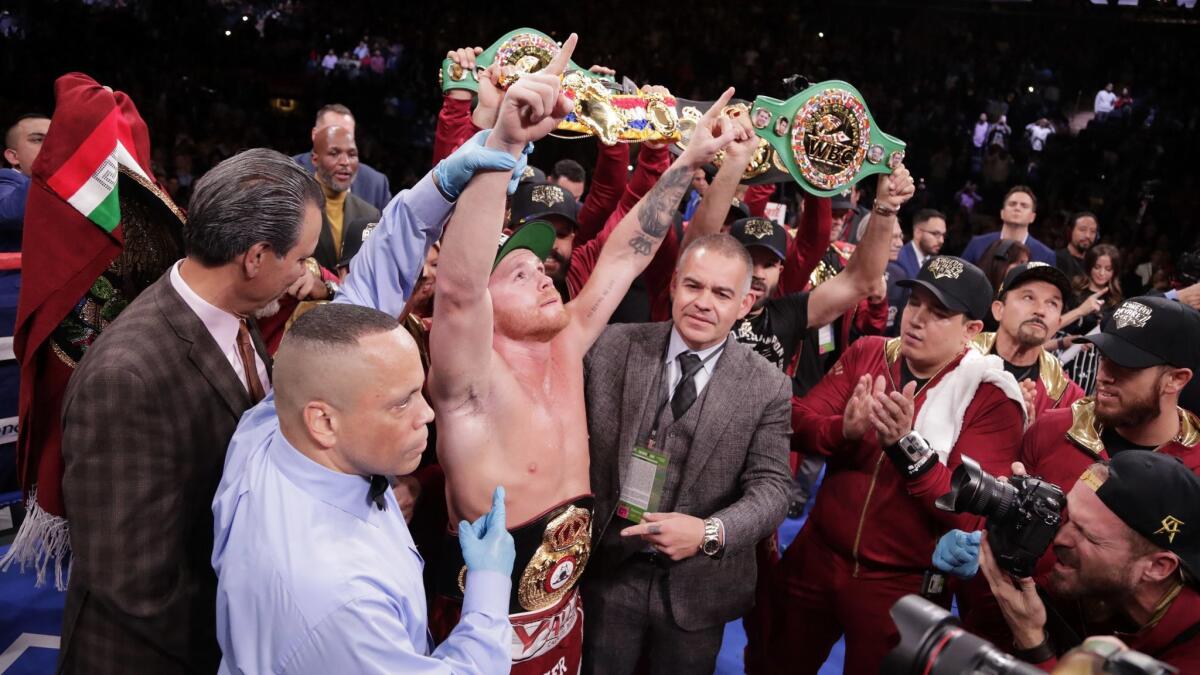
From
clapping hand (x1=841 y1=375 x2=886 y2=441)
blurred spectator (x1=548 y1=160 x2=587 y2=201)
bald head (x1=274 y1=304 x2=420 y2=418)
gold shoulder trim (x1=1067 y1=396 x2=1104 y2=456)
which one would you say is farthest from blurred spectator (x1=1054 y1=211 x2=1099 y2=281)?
bald head (x1=274 y1=304 x2=420 y2=418)

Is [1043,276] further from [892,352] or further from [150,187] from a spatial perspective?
[150,187]

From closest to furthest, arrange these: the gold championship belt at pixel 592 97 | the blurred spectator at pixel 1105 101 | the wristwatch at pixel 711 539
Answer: the wristwatch at pixel 711 539
the gold championship belt at pixel 592 97
the blurred spectator at pixel 1105 101

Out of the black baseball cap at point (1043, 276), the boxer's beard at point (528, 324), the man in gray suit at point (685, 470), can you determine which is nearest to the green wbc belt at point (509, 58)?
the man in gray suit at point (685, 470)

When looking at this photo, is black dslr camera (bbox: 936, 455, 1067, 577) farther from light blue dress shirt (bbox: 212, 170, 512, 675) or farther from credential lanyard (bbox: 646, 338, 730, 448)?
light blue dress shirt (bbox: 212, 170, 512, 675)

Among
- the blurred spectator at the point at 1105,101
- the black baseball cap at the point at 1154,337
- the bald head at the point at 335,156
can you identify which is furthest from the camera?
the blurred spectator at the point at 1105,101

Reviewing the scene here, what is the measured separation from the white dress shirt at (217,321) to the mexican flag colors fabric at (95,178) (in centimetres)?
29

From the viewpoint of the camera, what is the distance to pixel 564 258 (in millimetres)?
3598

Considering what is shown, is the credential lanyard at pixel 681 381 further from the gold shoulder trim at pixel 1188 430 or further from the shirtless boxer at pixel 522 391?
the gold shoulder trim at pixel 1188 430

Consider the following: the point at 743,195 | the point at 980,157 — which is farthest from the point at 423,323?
the point at 980,157

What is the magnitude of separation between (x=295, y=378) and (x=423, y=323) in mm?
1113

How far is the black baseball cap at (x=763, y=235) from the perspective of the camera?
3.44 metres

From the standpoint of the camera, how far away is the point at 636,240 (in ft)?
7.97

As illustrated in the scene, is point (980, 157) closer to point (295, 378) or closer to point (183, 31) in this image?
point (183, 31)

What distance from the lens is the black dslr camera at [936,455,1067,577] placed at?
1.82m
